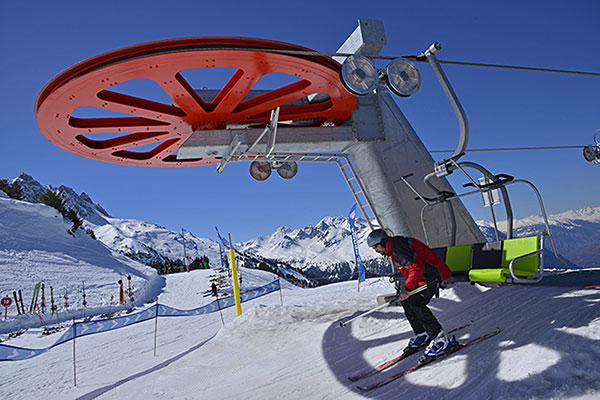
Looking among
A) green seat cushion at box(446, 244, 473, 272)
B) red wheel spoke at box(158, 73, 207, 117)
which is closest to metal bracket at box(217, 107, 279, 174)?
red wheel spoke at box(158, 73, 207, 117)

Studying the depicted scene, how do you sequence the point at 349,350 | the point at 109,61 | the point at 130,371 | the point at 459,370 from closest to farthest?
the point at 459,370 < the point at 109,61 < the point at 349,350 < the point at 130,371

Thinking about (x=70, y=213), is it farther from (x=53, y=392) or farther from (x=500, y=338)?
(x=500, y=338)

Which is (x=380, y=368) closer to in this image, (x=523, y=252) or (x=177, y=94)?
(x=523, y=252)

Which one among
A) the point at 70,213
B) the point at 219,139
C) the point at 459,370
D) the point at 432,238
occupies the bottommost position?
the point at 459,370

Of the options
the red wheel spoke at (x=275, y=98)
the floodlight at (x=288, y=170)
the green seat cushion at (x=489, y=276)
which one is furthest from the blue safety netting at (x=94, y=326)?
the green seat cushion at (x=489, y=276)

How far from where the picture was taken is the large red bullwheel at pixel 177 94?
540 centimetres

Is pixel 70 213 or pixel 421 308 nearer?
pixel 421 308

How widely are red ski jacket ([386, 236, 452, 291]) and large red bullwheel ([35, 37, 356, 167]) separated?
3.11 m

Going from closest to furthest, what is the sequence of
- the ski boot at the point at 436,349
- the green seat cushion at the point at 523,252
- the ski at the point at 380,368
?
the ski boot at the point at 436,349
the ski at the point at 380,368
the green seat cushion at the point at 523,252

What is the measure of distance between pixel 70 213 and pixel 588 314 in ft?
148

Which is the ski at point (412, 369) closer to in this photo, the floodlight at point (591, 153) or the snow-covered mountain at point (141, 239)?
the floodlight at point (591, 153)

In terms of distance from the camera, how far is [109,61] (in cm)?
534

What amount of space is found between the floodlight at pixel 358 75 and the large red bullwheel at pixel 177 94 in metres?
0.63

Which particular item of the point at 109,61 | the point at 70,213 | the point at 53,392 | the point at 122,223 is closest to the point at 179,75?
the point at 109,61
